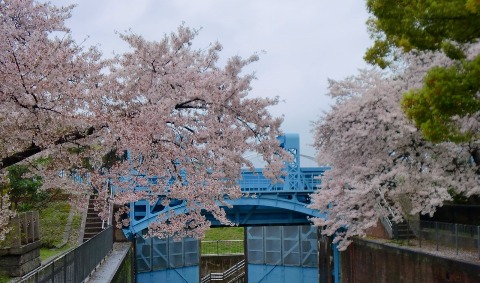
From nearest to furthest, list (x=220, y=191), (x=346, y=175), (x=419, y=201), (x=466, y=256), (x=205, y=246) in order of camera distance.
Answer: (x=220, y=191)
(x=466, y=256)
(x=419, y=201)
(x=346, y=175)
(x=205, y=246)

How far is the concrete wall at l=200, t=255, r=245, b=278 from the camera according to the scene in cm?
4266

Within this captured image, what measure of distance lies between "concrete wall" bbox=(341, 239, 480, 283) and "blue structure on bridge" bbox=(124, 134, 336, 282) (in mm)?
2890

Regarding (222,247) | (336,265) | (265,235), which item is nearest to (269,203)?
(336,265)

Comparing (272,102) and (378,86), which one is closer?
(272,102)

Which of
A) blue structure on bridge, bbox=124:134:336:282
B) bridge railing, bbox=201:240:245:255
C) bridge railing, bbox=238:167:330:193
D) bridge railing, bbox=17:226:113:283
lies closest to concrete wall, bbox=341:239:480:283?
blue structure on bridge, bbox=124:134:336:282

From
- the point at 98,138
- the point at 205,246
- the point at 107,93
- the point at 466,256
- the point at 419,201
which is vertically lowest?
the point at 205,246

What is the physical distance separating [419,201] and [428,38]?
1205 centimetres

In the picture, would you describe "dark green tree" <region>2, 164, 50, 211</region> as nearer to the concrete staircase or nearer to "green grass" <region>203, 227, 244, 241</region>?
the concrete staircase

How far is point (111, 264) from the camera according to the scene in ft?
60.2

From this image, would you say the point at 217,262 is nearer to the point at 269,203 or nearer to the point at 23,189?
the point at 269,203

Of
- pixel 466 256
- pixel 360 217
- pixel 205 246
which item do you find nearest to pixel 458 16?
pixel 466 256

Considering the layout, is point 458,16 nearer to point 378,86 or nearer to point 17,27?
point 17,27

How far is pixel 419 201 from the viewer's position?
68.6ft

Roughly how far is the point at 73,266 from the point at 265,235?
25.5 metres
